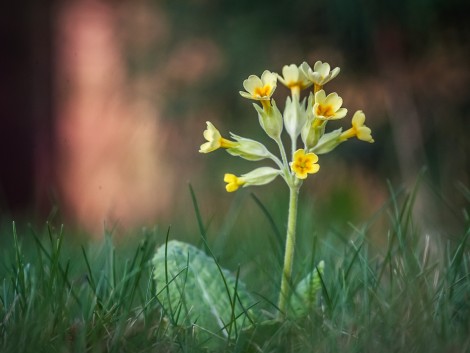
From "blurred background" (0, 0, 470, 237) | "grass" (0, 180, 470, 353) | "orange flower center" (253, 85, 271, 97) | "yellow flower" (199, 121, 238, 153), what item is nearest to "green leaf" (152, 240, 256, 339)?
"grass" (0, 180, 470, 353)

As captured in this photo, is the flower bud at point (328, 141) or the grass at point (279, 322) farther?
the flower bud at point (328, 141)

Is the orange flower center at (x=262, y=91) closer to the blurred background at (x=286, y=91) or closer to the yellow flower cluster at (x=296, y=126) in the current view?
the yellow flower cluster at (x=296, y=126)

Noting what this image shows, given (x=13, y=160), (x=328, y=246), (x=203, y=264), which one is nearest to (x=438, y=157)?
(x=328, y=246)

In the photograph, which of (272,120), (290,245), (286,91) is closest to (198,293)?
(290,245)

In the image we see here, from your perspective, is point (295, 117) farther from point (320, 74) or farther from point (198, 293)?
point (198, 293)

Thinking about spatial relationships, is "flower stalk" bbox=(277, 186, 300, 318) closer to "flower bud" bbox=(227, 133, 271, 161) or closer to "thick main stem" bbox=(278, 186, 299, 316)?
"thick main stem" bbox=(278, 186, 299, 316)

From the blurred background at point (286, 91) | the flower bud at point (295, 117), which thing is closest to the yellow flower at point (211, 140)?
the flower bud at point (295, 117)
